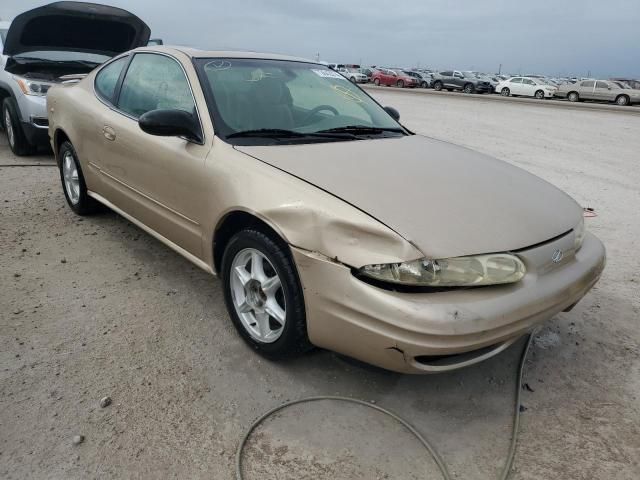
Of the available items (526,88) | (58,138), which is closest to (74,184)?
(58,138)

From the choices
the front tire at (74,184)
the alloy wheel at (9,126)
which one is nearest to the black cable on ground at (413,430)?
the front tire at (74,184)

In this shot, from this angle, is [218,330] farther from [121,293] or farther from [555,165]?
[555,165]

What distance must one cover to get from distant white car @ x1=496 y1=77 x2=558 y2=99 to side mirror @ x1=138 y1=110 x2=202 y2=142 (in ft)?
108

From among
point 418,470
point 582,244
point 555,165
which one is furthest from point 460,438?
point 555,165

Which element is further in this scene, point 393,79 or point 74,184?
point 393,79

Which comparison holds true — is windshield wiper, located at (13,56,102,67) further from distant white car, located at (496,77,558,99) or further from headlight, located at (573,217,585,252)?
distant white car, located at (496,77,558,99)

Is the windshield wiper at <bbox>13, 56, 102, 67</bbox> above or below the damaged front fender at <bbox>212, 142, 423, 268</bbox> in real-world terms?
above

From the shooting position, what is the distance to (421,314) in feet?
6.30

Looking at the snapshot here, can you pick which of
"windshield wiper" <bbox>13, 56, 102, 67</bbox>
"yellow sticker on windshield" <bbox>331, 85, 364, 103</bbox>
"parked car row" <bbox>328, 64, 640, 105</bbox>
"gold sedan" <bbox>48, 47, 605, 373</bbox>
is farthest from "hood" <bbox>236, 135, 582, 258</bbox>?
"parked car row" <bbox>328, 64, 640, 105</bbox>

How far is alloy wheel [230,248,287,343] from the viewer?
249 centimetres

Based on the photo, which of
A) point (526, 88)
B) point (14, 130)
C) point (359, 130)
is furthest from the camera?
Result: point (526, 88)

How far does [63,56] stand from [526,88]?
103 feet

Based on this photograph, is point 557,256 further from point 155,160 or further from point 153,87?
point 153,87

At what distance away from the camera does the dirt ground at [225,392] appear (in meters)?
2.01
